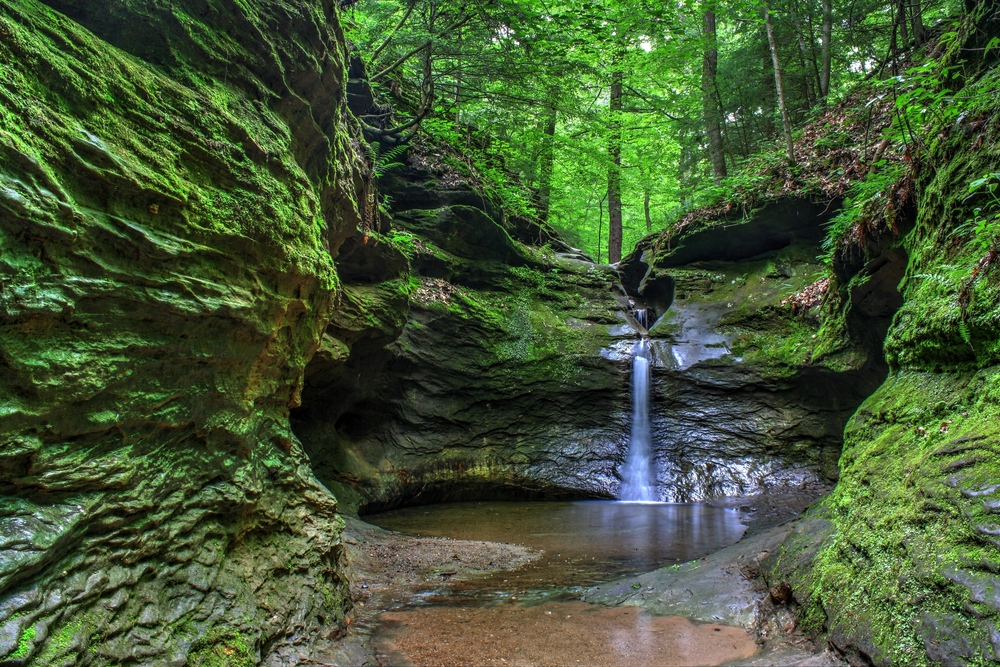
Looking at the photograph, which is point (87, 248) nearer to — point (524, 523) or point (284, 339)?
point (284, 339)

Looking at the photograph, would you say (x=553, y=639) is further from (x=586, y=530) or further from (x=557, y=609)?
(x=586, y=530)

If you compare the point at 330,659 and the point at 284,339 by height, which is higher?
the point at 284,339

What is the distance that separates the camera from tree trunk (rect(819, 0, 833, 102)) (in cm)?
1143

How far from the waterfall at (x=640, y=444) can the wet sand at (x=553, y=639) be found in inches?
253

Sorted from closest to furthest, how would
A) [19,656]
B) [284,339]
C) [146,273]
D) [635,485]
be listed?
[19,656] → [146,273] → [284,339] → [635,485]

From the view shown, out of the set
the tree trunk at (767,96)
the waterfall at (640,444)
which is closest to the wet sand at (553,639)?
the waterfall at (640,444)

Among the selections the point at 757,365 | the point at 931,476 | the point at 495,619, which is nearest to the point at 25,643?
the point at 495,619

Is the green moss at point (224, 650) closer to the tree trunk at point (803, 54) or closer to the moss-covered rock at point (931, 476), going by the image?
the moss-covered rock at point (931, 476)

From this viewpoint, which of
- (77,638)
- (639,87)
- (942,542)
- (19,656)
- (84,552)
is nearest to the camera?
(19,656)

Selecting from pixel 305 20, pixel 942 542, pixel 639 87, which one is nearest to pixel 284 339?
pixel 305 20

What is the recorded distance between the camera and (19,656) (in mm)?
2062

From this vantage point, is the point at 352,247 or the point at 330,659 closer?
the point at 330,659

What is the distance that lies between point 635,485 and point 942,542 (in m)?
8.13

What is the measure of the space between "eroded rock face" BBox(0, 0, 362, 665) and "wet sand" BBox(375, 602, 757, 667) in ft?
2.31
